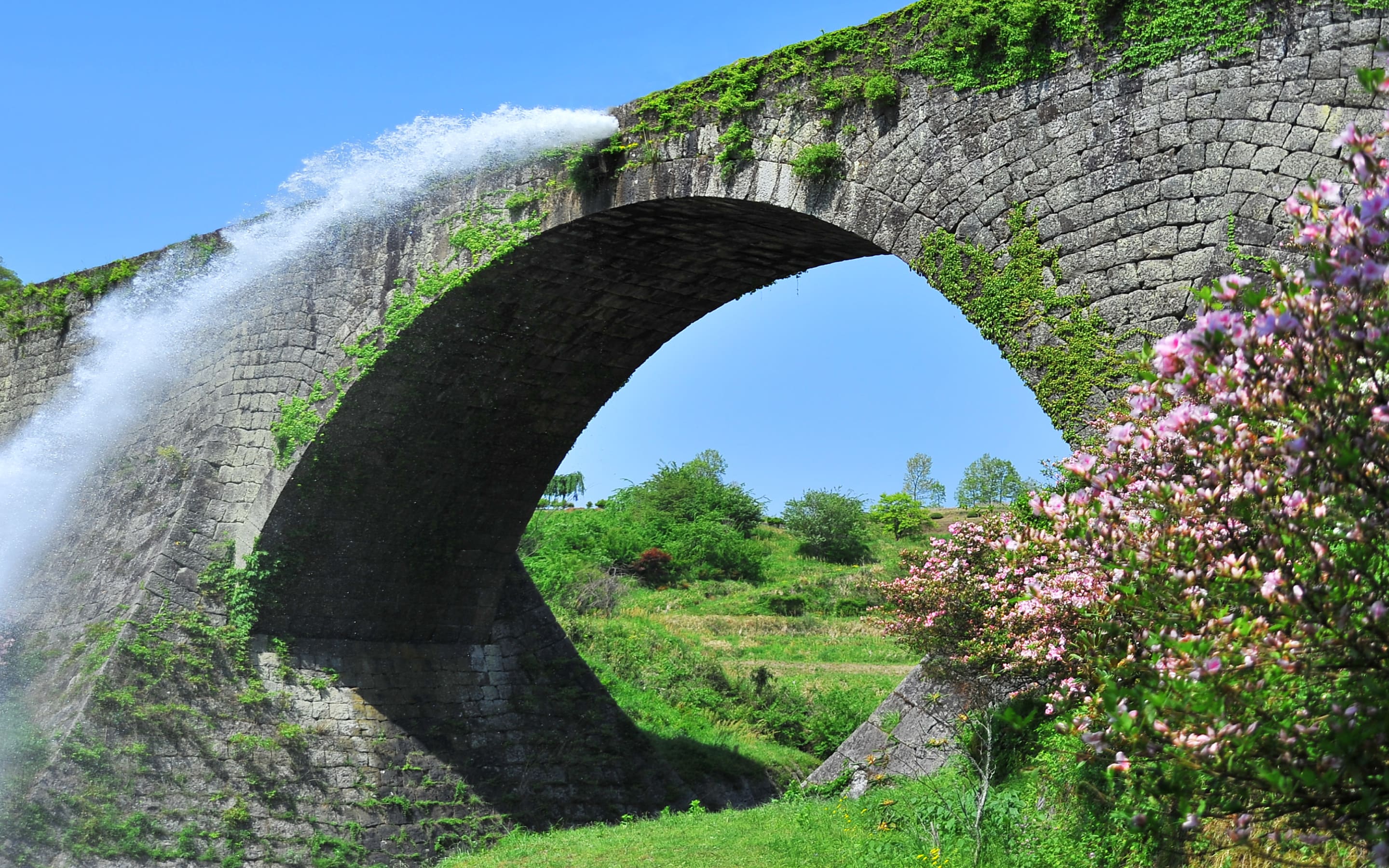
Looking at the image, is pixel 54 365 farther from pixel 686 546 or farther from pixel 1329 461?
pixel 686 546

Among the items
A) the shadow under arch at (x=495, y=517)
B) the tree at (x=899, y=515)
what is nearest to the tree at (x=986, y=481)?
the tree at (x=899, y=515)

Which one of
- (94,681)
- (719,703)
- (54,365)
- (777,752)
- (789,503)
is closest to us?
(94,681)

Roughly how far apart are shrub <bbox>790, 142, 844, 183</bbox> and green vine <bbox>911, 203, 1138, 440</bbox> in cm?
101

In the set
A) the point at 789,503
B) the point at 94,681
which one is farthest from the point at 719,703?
the point at 789,503

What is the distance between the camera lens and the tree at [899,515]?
4056 centimetres

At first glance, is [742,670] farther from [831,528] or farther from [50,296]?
[831,528]

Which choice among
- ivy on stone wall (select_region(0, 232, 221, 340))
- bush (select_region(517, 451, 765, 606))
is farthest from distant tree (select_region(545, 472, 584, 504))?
ivy on stone wall (select_region(0, 232, 221, 340))

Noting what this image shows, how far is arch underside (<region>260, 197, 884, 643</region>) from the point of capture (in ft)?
33.8

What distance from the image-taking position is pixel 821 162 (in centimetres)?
823

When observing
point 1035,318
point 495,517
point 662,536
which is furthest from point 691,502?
point 1035,318

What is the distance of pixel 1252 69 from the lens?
6.41 metres

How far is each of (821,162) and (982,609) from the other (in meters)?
3.39

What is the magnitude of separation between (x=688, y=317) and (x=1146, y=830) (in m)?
7.28

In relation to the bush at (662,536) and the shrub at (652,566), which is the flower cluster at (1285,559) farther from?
the shrub at (652,566)
